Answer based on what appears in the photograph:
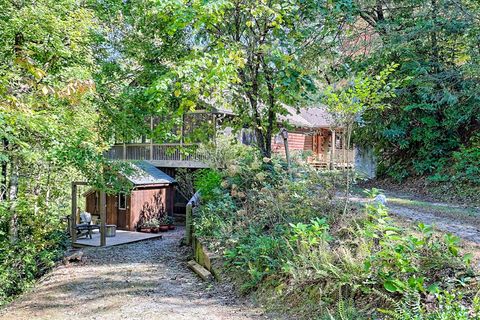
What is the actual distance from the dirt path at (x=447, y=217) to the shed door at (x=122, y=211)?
10684 millimetres

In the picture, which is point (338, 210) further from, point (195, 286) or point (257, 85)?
point (257, 85)

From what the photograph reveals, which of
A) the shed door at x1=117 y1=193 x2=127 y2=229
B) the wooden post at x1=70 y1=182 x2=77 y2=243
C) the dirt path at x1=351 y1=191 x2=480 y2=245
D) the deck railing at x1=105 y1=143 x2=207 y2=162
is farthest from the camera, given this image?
the deck railing at x1=105 y1=143 x2=207 y2=162

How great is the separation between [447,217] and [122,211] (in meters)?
12.4

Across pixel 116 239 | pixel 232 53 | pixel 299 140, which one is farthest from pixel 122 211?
pixel 232 53

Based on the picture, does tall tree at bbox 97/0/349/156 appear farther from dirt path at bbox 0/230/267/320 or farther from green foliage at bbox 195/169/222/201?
dirt path at bbox 0/230/267/320

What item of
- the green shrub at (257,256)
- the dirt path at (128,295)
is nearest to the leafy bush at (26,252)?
the dirt path at (128,295)

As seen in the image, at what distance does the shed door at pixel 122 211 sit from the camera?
52.5 ft

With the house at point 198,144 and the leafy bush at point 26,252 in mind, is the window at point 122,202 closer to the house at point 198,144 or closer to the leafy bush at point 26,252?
the house at point 198,144

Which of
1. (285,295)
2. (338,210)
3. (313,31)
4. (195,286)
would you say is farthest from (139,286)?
(313,31)

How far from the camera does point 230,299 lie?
5.47 m

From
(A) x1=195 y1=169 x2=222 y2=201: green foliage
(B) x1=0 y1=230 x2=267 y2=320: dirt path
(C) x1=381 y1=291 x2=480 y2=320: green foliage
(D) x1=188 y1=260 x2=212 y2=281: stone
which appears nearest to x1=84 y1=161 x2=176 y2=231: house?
(A) x1=195 y1=169 x2=222 y2=201: green foliage

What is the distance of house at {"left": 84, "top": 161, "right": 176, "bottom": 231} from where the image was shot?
51.9ft

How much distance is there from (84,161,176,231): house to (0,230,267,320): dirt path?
6.53 meters

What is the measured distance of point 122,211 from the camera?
16.1 metres
